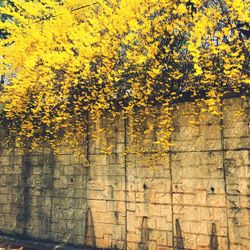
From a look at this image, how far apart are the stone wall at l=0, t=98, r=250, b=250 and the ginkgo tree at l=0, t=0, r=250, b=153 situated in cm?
47

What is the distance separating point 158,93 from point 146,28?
148cm

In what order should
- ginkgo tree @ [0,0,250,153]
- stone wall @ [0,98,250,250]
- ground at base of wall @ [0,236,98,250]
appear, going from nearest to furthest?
stone wall @ [0,98,250,250], ginkgo tree @ [0,0,250,153], ground at base of wall @ [0,236,98,250]

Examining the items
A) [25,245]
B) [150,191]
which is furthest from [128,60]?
[25,245]

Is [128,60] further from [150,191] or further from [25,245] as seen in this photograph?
[25,245]

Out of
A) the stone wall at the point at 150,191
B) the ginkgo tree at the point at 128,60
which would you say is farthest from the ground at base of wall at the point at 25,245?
the ginkgo tree at the point at 128,60

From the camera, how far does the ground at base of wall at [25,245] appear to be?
28.9 feet

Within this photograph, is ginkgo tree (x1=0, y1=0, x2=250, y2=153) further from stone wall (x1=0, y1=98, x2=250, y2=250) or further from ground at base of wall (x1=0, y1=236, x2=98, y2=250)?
ground at base of wall (x1=0, y1=236, x2=98, y2=250)

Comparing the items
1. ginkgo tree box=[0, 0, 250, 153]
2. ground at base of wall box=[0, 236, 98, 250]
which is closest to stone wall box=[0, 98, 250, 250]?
ground at base of wall box=[0, 236, 98, 250]

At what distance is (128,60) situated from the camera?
824 centimetres

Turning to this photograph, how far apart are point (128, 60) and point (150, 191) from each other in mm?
3201

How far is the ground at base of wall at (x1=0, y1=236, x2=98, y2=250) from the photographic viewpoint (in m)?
8.80

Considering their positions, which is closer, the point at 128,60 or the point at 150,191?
the point at 150,191

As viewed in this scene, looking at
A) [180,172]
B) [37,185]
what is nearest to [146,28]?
[180,172]

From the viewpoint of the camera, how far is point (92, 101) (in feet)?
29.2
